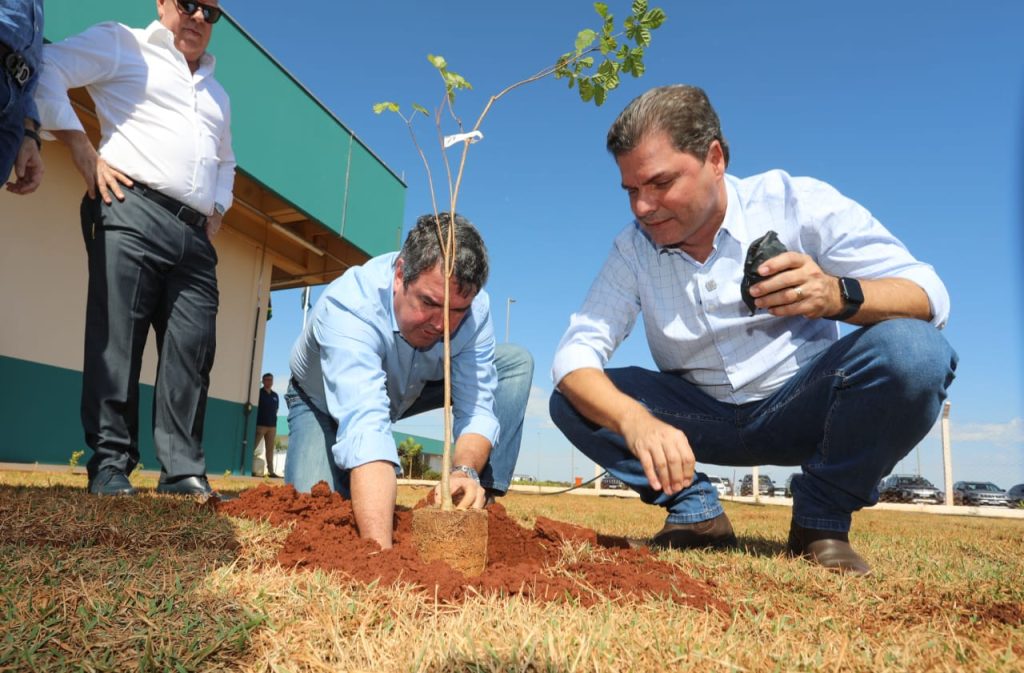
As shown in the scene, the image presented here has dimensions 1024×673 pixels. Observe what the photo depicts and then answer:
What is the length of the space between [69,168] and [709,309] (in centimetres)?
760

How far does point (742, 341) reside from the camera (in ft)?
9.24

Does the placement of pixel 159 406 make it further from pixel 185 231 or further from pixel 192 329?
pixel 185 231

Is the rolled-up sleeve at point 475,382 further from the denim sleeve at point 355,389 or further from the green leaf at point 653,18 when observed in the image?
the green leaf at point 653,18

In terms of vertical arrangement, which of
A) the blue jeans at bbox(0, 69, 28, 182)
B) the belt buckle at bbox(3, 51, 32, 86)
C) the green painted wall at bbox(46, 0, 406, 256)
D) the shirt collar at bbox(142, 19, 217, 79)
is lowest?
the blue jeans at bbox(0, 69, 28, 182)

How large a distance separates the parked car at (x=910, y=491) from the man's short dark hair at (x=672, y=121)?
24.9 metres

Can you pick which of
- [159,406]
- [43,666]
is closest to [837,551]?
[43,666]

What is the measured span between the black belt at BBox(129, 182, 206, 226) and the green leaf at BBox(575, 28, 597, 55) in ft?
6.94

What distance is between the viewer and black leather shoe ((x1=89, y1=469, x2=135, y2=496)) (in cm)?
305

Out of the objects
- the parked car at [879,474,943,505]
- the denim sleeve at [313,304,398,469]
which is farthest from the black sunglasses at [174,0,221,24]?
the parked car at [879,474,943,505]

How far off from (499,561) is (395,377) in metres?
1.17

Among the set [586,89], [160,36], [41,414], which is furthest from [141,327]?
[41,414]

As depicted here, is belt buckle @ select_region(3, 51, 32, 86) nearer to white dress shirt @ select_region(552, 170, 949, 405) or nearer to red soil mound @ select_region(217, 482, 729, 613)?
red soil mound @ select_region(217, 482, 729, 613)

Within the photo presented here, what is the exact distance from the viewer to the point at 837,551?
8.23 ft

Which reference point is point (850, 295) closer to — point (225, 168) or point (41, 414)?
point (225, 168)
